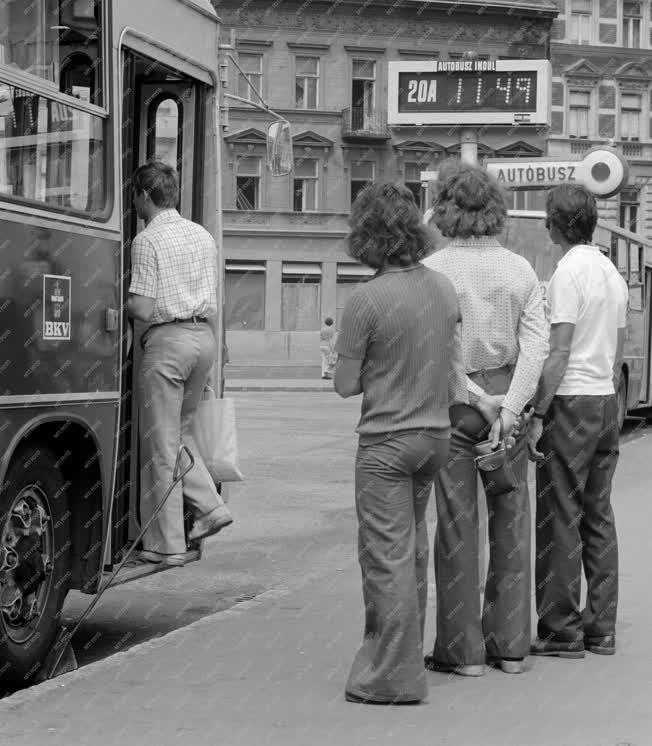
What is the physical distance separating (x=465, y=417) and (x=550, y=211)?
1066 mm

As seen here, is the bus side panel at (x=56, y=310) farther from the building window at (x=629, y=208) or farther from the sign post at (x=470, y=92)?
the building window at (x=629, y=208)

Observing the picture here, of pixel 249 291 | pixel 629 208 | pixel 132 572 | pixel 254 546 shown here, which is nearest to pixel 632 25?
pixel 629 208

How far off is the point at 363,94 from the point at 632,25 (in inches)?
441

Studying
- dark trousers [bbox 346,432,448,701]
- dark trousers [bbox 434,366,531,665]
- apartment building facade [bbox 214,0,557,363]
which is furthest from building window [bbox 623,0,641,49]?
dark trousers [bbox 346,432,448,701]

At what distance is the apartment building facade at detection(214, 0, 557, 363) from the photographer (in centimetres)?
4866

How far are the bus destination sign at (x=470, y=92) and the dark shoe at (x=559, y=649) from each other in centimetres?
842

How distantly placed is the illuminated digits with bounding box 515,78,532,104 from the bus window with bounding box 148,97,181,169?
7.58 meters

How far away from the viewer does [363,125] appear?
5016cm

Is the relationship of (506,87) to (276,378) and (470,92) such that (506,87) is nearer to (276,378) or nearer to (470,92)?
(470,92)

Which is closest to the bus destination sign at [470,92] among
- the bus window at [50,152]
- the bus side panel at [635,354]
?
the bus side panel at [635,354]

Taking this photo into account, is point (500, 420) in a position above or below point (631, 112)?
below

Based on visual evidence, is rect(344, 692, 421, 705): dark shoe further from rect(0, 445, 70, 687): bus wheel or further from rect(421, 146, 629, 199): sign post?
rect(421, 146, 629, 199): sign post

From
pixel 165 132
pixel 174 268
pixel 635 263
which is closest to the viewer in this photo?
pixel 174 268

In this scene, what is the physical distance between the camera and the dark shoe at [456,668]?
17.8 feet
